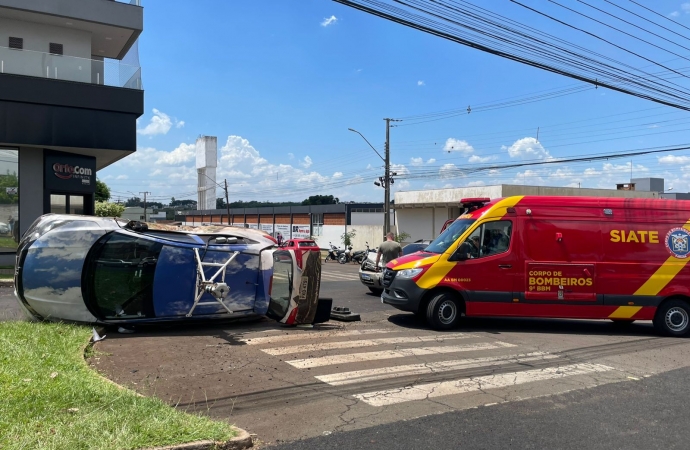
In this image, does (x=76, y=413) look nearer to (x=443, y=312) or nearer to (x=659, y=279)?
(x=443, y=312)

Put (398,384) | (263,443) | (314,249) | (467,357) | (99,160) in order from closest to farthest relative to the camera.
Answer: (263,443), (398,384), (467,357), (314,249), (99,160)

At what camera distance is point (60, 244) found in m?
8.63

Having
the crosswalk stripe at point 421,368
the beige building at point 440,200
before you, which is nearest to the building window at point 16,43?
the crosswalk stripe at point 421,368

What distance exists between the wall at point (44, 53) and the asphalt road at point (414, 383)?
587 inches

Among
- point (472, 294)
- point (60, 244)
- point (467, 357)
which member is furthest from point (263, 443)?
point (472, 294)

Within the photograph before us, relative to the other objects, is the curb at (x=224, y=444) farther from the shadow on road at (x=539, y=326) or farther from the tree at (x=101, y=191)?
the tree at (x=101, y=191)

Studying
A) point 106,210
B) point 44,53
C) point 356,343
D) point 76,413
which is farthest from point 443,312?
point 106,210

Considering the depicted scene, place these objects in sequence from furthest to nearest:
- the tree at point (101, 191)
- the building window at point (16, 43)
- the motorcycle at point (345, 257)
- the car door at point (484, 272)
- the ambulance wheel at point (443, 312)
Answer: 1. the tree at point (101, 191)
2. the motorcycle at point (345, 257)
3. the building window at point (16, 43)
4. the car door at point (484, 272)
5. the ambulance wheel at point (443, 312)

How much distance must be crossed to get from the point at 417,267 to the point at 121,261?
5.28m

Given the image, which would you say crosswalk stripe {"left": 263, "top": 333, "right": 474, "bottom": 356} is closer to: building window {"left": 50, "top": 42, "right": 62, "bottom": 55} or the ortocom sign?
the ortocom sign

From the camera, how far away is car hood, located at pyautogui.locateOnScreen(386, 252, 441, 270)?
34.0ft

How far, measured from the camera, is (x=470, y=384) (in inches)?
262

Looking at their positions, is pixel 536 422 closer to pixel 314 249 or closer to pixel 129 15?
pixel 314 249

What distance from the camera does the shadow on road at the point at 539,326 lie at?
10.7 meters
